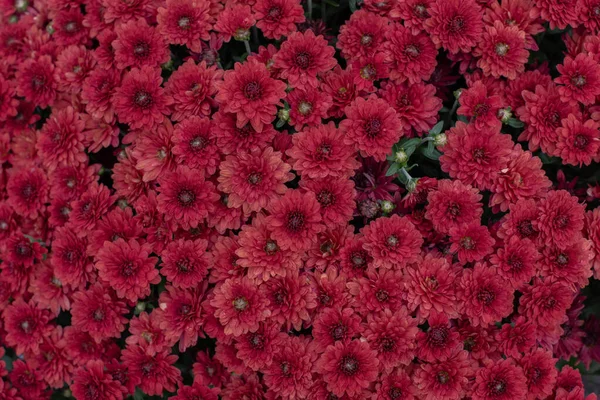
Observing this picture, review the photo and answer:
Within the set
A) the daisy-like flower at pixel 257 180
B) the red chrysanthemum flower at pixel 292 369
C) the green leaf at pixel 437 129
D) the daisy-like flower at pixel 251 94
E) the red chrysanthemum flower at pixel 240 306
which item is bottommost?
the red chrysanthemum flower at pixel 292 369

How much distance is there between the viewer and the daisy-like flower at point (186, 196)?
227 cm

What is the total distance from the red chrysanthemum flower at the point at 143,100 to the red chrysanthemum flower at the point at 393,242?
1.00 m

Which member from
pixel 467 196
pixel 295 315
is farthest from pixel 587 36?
pixel 295 315

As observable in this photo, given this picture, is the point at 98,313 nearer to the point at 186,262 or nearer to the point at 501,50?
the point at 186,262

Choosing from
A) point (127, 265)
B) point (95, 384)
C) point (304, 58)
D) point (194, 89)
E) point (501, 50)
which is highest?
point (501, 50)

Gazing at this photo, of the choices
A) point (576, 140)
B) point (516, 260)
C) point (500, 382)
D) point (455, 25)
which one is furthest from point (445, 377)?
point (455, 25)

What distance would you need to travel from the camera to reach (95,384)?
2.44 m

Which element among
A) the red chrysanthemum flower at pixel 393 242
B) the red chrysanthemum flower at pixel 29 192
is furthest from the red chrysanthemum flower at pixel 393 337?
the red chrysanthemum flower at pixel 29 192

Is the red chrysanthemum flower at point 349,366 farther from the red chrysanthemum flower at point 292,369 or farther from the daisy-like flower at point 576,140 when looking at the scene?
the daisy-like flower at point 576,140

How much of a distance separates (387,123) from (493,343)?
3.20 feet

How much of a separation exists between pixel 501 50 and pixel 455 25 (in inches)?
8.5

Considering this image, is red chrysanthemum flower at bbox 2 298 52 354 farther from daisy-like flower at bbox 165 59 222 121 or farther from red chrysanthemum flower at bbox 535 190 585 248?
red chrysanthemum flower at bbox 535 190 585 248

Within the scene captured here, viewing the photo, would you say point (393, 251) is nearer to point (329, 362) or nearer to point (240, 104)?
point (329, 362)

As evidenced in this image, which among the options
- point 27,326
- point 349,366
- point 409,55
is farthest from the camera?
point 27,326
